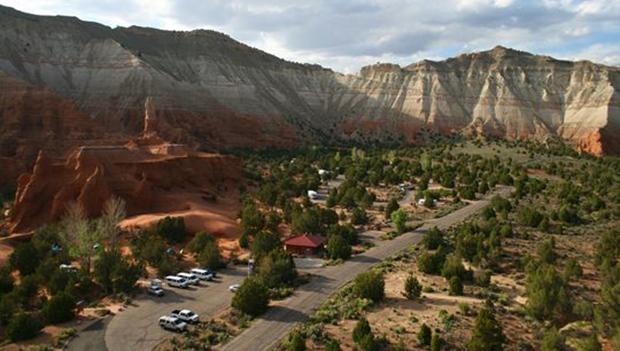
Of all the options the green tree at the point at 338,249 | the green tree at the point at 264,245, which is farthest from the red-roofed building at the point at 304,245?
the green tree at the point at 264,245

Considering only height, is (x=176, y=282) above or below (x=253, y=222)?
below

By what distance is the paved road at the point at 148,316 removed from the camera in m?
26.3

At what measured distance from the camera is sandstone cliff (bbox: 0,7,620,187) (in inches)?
4063

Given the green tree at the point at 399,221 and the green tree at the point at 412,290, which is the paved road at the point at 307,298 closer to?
the green tree at the point at 399,221

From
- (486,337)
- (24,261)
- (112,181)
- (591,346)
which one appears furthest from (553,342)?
(112,181)

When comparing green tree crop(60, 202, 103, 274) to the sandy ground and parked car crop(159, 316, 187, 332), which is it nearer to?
the sandy ground

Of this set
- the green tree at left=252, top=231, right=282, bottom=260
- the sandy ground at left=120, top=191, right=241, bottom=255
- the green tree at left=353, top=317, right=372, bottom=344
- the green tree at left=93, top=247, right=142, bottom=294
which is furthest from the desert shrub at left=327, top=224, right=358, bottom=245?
the green tree at left=353, top=317, right=372, bottom=344

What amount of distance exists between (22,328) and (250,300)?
10.8 m

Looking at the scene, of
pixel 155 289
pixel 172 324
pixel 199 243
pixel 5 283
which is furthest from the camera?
pixel 199 243

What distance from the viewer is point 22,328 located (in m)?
27.0

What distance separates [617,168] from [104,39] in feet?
320

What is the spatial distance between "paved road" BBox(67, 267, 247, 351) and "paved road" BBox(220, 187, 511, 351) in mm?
3521

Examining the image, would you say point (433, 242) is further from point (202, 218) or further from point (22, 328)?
point (22, 328)

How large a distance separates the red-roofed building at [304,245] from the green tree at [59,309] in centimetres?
1802
